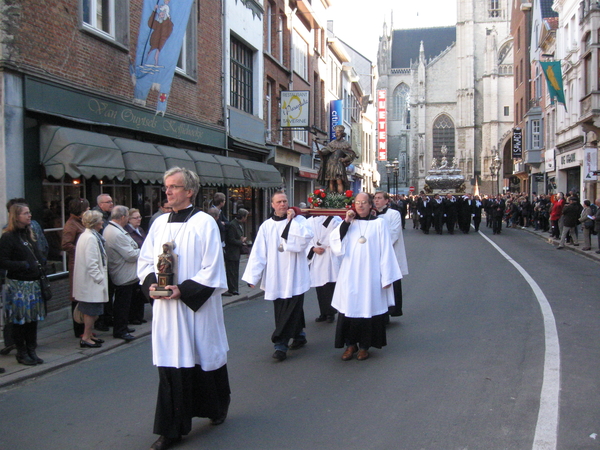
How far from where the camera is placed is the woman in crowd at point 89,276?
23.6 ft

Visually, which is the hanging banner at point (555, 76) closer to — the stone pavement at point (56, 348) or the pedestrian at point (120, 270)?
the stone pavement at point (56, 348)

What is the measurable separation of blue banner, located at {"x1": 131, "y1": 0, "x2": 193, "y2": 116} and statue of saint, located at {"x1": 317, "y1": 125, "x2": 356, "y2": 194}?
3.58 m

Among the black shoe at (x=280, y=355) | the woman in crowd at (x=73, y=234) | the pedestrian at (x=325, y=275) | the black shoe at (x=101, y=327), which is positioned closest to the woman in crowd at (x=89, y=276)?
the woman in crowd at (x=73, y=234)

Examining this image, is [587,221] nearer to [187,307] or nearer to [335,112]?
[187,307]

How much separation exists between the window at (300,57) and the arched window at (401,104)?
6066cm

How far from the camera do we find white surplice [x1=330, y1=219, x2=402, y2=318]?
20.8ft

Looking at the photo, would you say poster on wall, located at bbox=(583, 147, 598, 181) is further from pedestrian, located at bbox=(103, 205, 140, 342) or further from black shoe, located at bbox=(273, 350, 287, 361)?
pedestrian, located at bbox=(103, 205, 140, 342)

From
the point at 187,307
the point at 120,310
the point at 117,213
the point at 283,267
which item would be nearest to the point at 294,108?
the point at 117,213

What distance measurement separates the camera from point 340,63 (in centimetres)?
3778

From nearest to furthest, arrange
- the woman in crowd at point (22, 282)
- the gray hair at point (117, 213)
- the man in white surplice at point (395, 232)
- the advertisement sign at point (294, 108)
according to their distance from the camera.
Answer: the woman in crowd at point (22, 282), the gray hair at point (117, 213), the man in white surplice at point (395, 232), the advertisement sign at point (294, 108)

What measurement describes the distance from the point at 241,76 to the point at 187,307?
16197 mm

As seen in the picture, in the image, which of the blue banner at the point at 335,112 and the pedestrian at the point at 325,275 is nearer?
the pedestrian at the point at 325,275

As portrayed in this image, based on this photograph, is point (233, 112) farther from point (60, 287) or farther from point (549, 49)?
point (549, 49)

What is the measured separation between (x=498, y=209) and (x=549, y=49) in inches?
533
